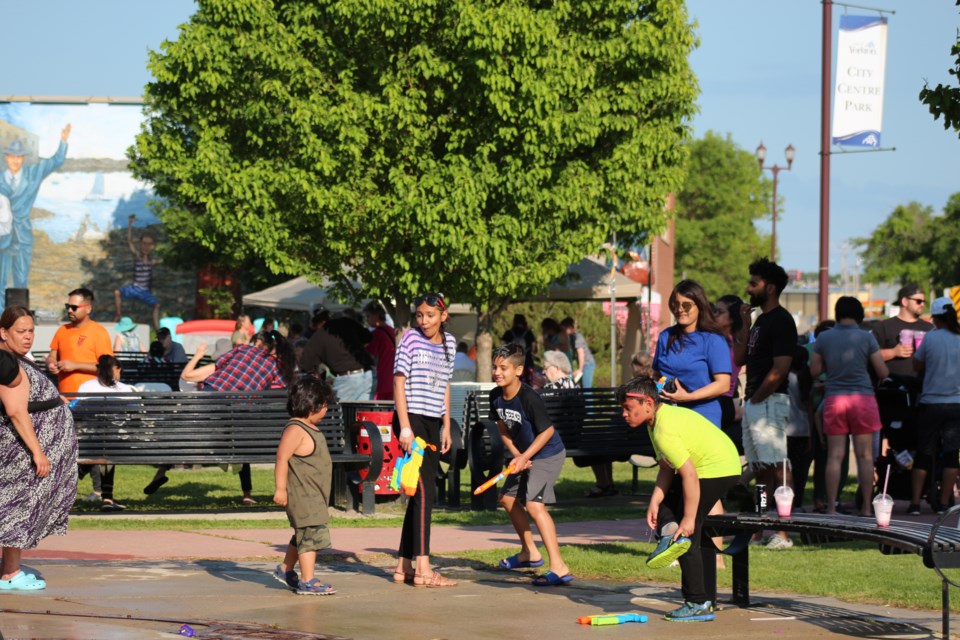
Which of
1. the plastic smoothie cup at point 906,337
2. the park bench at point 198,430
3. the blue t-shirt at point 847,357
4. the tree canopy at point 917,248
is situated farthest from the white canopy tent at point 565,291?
the tree canopy at point 917,248

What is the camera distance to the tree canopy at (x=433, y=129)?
25734mm

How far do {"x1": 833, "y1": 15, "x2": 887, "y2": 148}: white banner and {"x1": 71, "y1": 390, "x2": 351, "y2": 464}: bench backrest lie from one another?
13.4 metres

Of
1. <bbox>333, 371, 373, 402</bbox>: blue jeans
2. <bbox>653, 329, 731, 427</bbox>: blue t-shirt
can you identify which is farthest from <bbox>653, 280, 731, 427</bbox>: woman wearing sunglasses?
<bbox>333, 371, 373, 402</bbox>: blue jeans

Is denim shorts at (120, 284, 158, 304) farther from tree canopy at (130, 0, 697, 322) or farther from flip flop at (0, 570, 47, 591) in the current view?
flip flop at (0, 570, 47, 591)

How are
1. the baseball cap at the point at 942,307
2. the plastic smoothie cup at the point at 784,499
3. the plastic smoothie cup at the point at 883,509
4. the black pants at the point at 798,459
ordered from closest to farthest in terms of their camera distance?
the plastic smoothie cup at the point at 883,509 < the plastic smoothie cup at the point at 784,499 < the black pants at the point at 798,459 < the baseball cap at the point at 942,307

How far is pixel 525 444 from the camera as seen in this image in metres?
9.23

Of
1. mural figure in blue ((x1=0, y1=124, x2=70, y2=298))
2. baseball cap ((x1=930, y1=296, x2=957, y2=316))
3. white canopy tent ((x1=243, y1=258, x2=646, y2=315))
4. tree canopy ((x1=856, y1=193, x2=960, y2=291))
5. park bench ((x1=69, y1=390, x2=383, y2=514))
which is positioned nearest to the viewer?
park bench ((x1=69, y1=390, x2=383, y2=514))

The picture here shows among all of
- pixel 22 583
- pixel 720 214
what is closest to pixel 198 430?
pixel 22 583

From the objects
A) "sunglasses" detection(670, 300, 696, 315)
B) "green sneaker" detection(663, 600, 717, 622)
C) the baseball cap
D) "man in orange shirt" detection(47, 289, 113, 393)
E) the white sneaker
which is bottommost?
"green sneaker" detection(663, 600, 717, 622)

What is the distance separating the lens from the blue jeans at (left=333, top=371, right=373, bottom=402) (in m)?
17.0

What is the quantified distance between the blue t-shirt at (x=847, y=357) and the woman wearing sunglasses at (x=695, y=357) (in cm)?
290

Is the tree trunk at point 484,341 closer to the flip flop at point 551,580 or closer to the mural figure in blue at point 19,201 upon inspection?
the flip flop at point 551,580

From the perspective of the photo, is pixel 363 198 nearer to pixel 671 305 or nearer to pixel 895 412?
pixel 895 412

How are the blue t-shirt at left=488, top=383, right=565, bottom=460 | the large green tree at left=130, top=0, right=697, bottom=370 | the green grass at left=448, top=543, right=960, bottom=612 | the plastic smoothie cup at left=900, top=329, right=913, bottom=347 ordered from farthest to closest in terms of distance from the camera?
the large green tree at left=130, top=0, right=697, bottom=370 → the plastic smoothie cup at left=900, top=329, right=913, bottom=347 → the blue t-shirt at left=488, top=383, right=565, bottom=460 → the green grass at left=448, top=543, right=960, bottom=612
